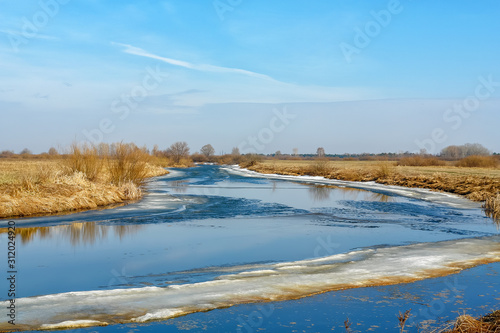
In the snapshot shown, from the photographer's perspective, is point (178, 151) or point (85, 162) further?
point (178, 151)

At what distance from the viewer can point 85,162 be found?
22812 mm

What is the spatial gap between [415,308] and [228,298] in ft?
9.66

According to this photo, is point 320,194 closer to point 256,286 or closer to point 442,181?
point 442,181

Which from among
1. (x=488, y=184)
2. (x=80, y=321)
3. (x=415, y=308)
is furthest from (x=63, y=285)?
(x=488, y=184)

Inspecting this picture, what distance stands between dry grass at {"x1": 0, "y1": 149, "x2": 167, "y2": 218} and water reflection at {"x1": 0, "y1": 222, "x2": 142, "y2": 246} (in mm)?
3062

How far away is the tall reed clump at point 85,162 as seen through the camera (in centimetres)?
2266

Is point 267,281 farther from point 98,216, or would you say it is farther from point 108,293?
point 98,216

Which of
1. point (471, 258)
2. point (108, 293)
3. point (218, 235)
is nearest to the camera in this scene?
point (108, 293)

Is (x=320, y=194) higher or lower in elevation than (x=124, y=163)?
lower

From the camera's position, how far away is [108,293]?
23.8 feet

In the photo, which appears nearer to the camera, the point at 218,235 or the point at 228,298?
the point at 228,298

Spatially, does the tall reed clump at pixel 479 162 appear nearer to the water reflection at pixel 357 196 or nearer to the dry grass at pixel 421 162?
the dry grass at pixel 421 162

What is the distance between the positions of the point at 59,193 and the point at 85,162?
426 cm

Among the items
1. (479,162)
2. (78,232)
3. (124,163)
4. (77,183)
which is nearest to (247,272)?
(78,232)
